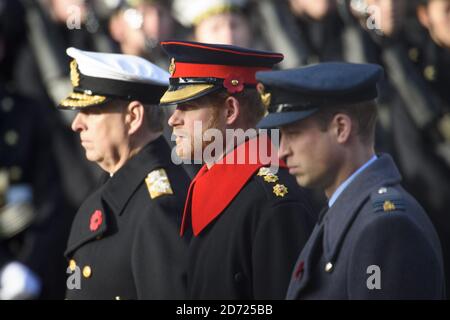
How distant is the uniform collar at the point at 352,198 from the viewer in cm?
526

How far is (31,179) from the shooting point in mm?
9211

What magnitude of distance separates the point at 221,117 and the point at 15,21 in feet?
14.7

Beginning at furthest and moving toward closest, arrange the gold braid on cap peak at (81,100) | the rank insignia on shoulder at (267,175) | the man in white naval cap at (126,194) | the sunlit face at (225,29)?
the sunlit face at (225,29)
the gold braid on cap peak at (81,100)
the man in white naval cap at (126,194)
the rank insignia on shoulder at (267,175)

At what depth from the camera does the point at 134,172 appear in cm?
667

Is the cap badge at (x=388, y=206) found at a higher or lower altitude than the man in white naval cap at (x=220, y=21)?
lower

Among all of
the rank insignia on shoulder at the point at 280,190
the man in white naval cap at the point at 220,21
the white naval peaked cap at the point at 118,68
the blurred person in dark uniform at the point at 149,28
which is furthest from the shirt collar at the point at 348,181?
the blurred person in dark uniform at the point at 149,28

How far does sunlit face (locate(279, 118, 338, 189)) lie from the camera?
17.6ft

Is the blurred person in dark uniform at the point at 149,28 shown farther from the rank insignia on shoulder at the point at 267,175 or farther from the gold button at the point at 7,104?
the rank insignia on shoulder at the point at 267,175

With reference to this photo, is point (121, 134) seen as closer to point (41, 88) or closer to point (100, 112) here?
point (100, 112)

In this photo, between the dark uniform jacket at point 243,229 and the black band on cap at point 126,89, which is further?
the black band on cap at point 126,89

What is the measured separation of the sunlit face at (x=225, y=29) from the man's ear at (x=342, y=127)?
3.99m
